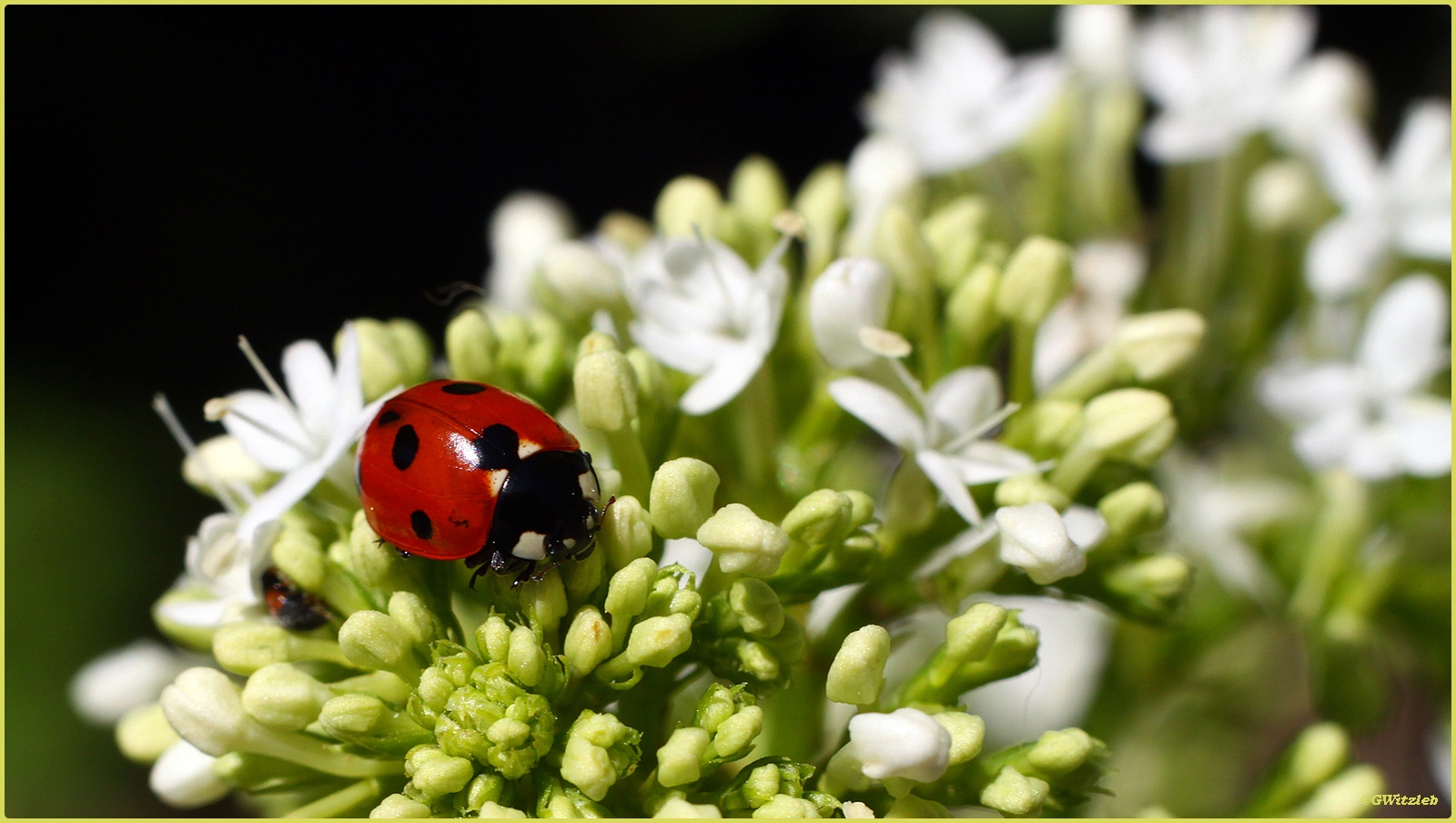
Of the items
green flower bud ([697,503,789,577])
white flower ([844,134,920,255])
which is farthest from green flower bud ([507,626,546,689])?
white flower ([844,134,920,255])

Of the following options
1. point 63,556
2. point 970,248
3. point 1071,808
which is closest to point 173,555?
point 63,556

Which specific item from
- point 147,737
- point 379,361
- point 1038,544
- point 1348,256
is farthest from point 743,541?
point 1348,256

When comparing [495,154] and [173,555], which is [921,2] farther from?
[173,555]

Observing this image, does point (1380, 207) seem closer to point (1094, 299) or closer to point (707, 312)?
point (1094, 299)

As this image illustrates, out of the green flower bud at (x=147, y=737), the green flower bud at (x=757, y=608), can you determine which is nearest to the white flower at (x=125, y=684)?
the green flower bud at (x=147, y=737)

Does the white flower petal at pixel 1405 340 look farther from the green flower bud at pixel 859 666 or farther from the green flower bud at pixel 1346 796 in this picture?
the green flower bud at pixel 859 666
